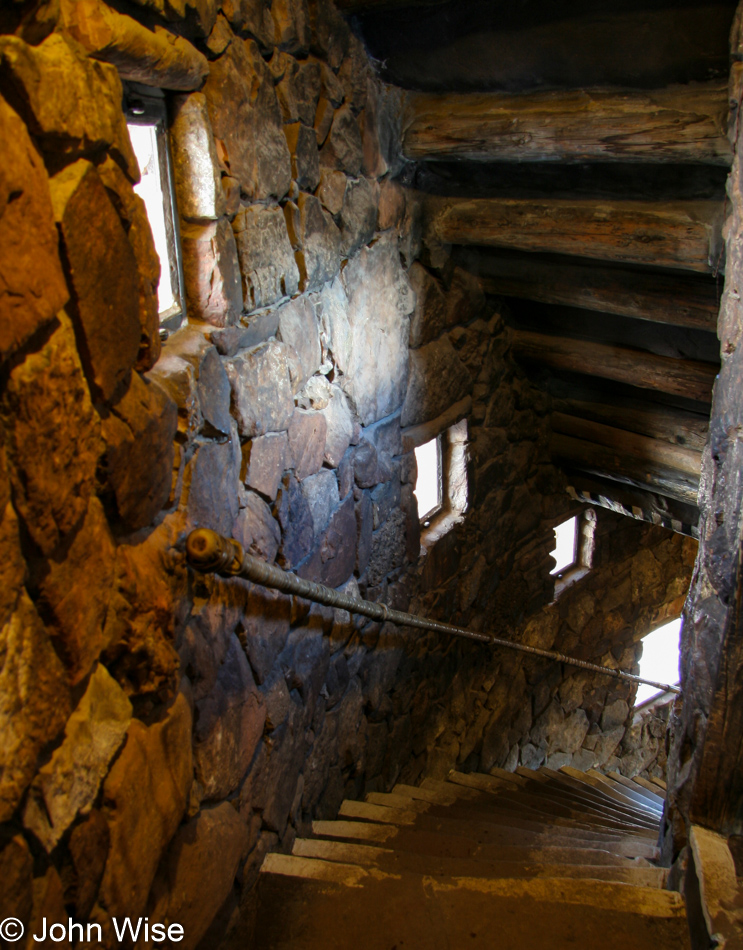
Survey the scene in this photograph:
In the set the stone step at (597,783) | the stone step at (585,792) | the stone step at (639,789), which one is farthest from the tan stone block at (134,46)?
the stone step at (639,789)

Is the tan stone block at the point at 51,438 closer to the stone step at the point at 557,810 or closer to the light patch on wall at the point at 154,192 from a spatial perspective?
the light patch on wall at the point at 154,192

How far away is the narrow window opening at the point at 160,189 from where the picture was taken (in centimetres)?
174

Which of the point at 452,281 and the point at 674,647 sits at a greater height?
the point at 452,281

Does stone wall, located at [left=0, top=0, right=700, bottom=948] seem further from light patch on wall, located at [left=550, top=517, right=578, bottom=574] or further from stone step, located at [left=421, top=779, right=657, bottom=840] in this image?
light patch on wall, located at [left=550, top=517, right=578, bottom=574]

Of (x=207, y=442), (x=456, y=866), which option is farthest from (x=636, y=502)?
(x=207, y=442)

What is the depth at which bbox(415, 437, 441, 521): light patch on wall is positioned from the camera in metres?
4.03

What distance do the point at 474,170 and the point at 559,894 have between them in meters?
2.83

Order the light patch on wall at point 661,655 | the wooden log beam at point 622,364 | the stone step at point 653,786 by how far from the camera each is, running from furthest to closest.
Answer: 1. the light patch on wall at point 661,655
2. the stone step at point 653,786
3. the wooden log beam at point 622,364

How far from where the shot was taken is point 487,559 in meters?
4.53

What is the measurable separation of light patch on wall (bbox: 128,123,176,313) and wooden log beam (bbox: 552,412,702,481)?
3.08 metres

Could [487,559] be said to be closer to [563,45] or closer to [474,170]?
[474,170]

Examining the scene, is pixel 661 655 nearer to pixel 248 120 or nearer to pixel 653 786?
pixel 653 786

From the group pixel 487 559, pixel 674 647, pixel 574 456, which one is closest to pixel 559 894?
pixel 487 559

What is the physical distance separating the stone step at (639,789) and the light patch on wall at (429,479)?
2.80m
